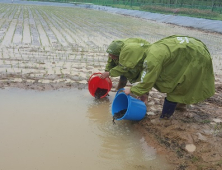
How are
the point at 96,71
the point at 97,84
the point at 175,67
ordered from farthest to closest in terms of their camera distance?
the point at 96,71
the point at 97,84
the point at 175,67

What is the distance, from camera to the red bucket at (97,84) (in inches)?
148

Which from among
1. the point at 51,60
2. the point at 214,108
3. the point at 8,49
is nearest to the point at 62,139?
the point at 214,108

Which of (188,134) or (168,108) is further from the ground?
(168,108)

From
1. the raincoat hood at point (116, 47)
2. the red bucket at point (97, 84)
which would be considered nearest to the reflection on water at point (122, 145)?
the red bucket at point (97, 84)

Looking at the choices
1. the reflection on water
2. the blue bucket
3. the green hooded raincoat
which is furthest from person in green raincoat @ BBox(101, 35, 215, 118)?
the reflection on water

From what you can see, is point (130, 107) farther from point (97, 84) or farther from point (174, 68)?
point (97, 84)

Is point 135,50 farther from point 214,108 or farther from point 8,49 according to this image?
point 8,49

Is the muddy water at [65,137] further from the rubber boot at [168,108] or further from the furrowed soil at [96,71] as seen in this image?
the rubber boot at [168,108]

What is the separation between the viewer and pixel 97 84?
13.3 ft

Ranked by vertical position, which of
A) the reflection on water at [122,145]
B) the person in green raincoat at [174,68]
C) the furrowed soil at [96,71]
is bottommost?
the reflection on water at [122,145]

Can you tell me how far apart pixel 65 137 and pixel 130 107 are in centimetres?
84

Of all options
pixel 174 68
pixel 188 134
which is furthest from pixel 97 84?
pixel 188 134

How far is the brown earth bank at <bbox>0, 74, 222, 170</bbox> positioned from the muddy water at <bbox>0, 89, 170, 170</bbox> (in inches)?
5.4

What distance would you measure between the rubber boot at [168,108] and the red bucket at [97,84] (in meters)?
0.97
